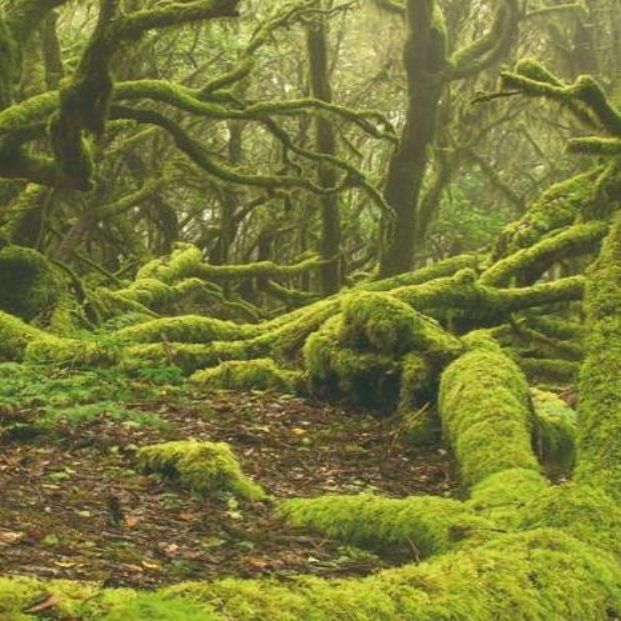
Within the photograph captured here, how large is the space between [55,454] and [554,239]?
244 inches

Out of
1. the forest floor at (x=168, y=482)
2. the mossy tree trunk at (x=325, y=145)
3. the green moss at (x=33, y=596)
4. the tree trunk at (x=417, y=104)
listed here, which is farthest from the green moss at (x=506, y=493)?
the mossy tree trunk at (x=325, y=145)

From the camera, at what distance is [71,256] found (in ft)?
52.1

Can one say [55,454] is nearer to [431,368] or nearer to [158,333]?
[431,368]

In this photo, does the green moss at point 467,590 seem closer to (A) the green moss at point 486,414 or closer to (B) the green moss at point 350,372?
(A) the green moss at point 486,414

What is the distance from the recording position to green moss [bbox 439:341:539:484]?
6199mm

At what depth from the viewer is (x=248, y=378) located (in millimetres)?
9453

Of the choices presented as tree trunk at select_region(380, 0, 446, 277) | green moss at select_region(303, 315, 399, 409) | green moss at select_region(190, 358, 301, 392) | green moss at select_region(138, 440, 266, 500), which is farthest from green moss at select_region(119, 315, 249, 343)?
tree trunk at select_region(380, 0, 446, 277)

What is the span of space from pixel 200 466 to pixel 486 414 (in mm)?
2050

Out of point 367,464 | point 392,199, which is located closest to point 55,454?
point 367,464

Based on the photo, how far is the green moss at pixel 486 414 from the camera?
20.3ft

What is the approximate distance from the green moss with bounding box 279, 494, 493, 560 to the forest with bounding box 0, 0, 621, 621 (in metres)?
0.02

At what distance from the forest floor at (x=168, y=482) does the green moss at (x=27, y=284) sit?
3137mm

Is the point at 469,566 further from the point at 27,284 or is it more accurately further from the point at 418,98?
the point at 418,98

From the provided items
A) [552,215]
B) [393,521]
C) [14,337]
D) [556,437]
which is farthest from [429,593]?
[552,215]
